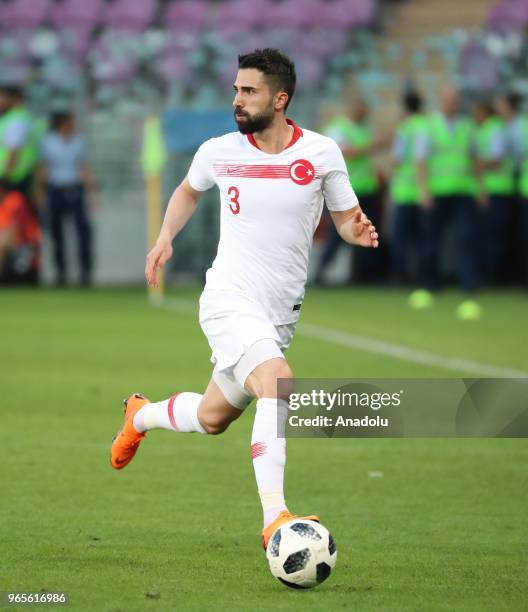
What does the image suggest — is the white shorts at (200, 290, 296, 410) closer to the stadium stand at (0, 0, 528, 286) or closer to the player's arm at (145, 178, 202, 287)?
the player's arm at (145, 178, 202, 287)

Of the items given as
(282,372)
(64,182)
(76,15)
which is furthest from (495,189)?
(282,372)

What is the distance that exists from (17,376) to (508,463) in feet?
15.7

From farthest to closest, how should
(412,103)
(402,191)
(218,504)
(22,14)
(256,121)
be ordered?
(22,14) < (402,191) < (412,103) < (218,504) < (256,121)

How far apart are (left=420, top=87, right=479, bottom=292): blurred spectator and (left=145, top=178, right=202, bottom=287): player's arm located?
13.5 m

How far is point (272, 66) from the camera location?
6.43 m

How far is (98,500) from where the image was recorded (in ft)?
24.5

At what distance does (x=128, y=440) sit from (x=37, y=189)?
52.1 feet

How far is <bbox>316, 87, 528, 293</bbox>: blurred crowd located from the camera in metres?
20.6

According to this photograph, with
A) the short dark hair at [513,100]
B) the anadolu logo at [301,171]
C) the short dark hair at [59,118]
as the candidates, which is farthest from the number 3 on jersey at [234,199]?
the short dark hair at [59,118]

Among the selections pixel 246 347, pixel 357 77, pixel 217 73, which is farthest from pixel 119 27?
pixel 246 347

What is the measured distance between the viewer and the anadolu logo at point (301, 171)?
6.46 meters

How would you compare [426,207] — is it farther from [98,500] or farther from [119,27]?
[98,500]

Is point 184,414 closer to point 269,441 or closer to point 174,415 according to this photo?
point 174,415

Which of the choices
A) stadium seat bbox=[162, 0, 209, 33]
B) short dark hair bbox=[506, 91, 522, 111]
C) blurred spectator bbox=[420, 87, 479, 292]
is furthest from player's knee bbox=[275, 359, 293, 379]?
stadium seat bbox=[162, 0, 209, 33]
